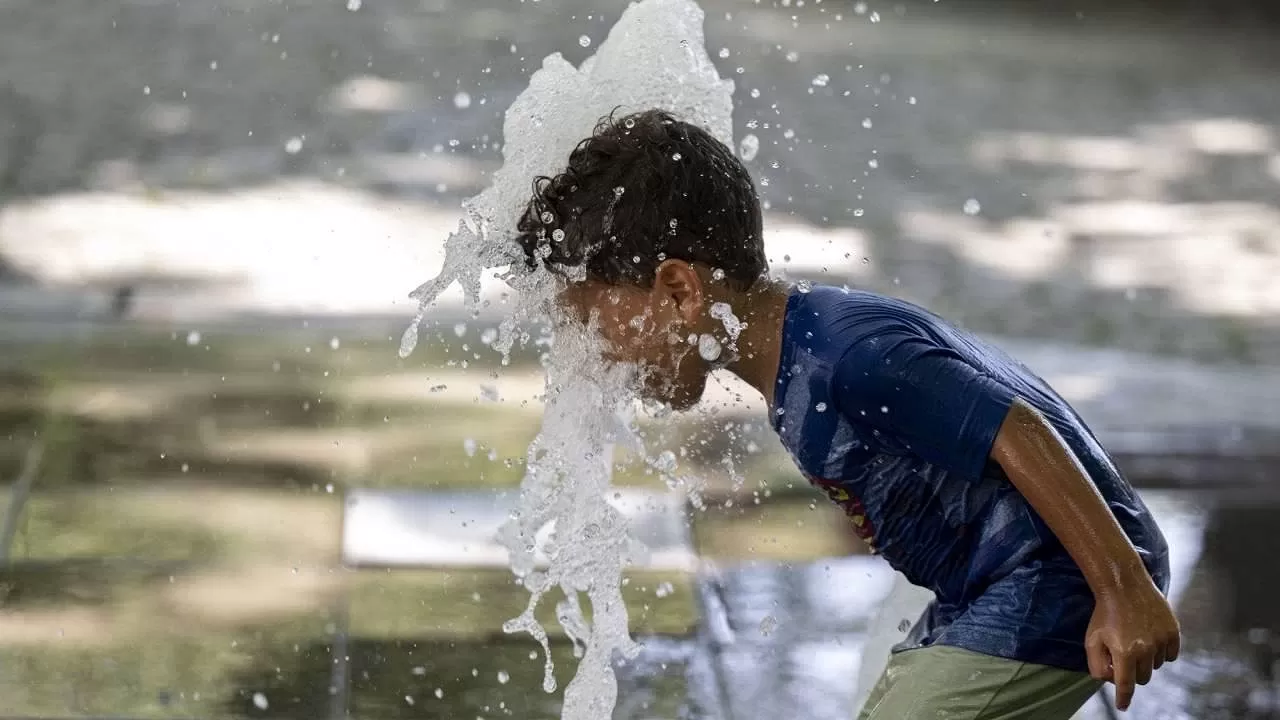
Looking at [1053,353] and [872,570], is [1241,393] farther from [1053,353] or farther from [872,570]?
[872,570]

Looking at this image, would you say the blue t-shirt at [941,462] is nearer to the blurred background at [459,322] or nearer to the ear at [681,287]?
the ear at [681,287]

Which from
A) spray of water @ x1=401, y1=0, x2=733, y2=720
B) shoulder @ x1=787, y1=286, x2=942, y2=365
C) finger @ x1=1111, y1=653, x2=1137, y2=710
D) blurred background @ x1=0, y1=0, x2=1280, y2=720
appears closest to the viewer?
finger @ x1=1111, y1=653, x2=1137, y2=710

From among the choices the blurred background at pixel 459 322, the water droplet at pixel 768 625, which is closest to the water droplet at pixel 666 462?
the blurred background at pixel 459 322

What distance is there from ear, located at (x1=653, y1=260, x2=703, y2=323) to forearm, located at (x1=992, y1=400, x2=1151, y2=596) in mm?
388

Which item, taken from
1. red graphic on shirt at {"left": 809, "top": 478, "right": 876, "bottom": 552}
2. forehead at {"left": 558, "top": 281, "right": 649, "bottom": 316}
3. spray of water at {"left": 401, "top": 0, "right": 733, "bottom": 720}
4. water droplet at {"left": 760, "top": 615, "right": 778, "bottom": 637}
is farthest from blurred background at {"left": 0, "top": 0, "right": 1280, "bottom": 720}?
forehead at {"left": 558, "top": 281, "right": 649, "bottom": 316}

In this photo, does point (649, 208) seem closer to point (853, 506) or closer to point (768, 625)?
point (853, 506)

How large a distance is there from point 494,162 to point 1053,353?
1.90 m

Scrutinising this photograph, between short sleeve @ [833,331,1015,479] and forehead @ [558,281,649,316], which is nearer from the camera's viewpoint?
short sleeve @ [833,331,1015,479]

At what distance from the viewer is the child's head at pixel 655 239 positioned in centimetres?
185

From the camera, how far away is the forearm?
1.62 metres

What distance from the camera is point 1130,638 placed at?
1.60 meters

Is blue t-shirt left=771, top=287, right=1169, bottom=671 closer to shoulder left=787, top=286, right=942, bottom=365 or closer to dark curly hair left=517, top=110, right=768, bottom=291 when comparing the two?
shoulder left=787, top=286, right=942, bottom=365

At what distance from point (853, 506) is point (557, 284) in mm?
440

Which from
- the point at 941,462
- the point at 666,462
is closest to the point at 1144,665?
the point at 941,462
